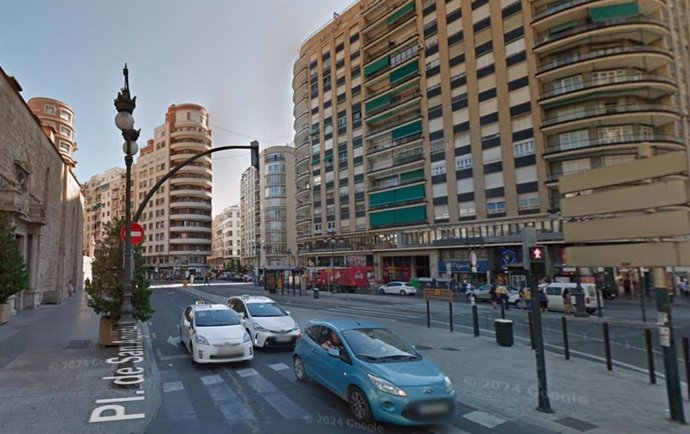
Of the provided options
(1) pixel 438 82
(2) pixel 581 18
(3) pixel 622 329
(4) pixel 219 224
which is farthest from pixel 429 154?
(4) pixel 219 224

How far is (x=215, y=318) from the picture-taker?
11508 millimetres

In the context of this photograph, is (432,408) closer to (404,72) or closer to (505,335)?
(505,335)

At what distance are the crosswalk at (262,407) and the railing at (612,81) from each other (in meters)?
38.5

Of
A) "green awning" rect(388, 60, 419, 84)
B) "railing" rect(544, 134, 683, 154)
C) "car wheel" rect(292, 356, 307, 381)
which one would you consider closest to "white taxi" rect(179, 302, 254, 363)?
"car wheel" rect(292, 356, 307, 381)

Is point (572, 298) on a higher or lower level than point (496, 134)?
lower

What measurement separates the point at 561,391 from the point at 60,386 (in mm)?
9877

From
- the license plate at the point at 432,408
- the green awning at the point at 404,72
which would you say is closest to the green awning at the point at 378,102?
the green awning at the point at 404,72

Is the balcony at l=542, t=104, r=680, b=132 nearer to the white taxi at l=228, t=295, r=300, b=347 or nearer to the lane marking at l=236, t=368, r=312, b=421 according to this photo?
the white taxi at l=228, t=295, r=300, b=347

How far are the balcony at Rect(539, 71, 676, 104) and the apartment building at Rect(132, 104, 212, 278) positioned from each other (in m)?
71.8

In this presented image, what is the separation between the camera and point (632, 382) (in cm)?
870

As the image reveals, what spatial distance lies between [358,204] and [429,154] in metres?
13.4

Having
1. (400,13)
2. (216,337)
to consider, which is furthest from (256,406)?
(400,13)

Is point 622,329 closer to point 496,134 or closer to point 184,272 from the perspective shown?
point 496,134

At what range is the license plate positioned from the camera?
235 inches
